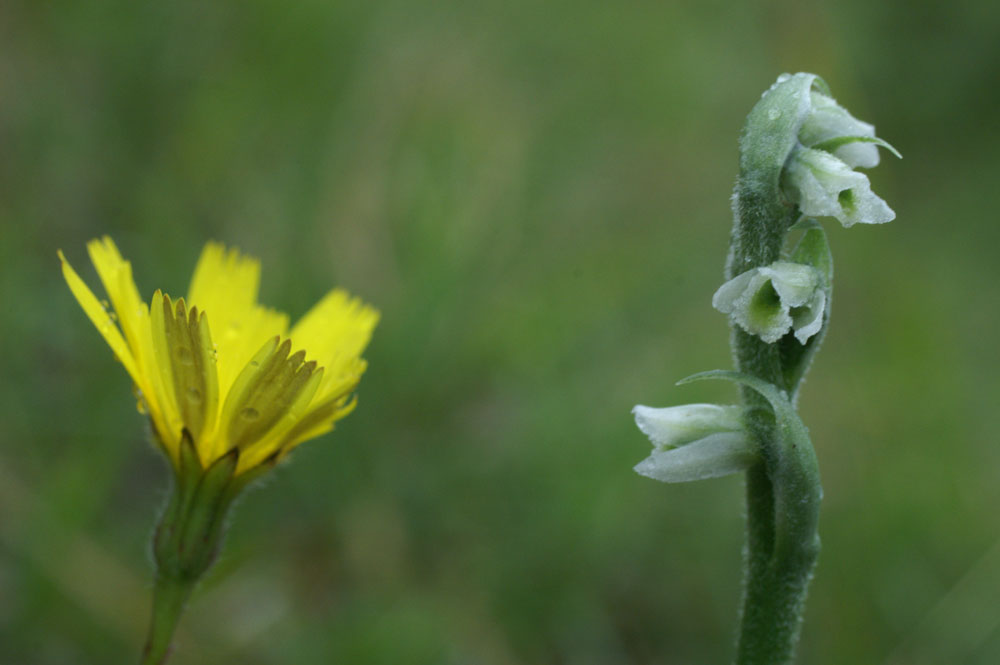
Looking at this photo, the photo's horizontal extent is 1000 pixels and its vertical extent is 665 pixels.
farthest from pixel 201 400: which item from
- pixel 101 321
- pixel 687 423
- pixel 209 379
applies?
pixel 687 423

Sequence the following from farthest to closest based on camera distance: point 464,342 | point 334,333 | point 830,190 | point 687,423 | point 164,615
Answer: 1. point 464,342
2. point 334,333
3. point 164,615
4. point 687,423
5. point 830,190

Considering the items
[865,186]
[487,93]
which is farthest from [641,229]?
[865,186]

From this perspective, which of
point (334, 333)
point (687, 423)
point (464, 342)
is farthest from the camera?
point (464, 342)

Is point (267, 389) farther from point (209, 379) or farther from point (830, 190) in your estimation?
point (830, 190)

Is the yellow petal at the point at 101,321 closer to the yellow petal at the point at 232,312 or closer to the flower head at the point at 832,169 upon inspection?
the yellow petal at the point at 232,312

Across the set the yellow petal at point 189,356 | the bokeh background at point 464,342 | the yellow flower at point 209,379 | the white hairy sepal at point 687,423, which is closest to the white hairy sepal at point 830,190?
the white hairy sepal at point 687,423

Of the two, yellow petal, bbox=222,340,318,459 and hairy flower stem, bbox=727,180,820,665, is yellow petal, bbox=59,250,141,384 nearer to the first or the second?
yellow petal, bbox=222,340,318,459
